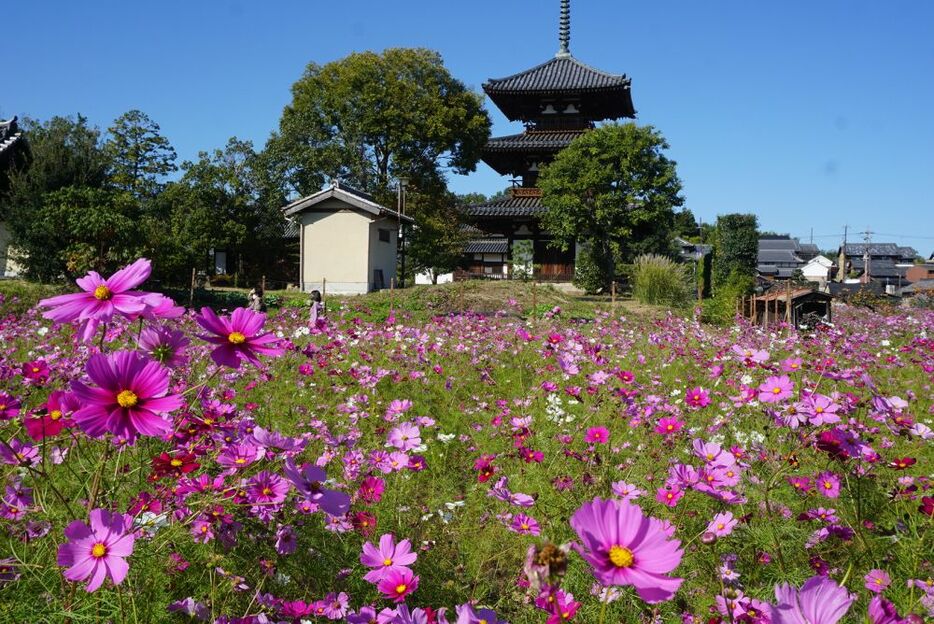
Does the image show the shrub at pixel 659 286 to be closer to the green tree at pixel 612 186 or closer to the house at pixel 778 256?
the green tree at pixel 612 186

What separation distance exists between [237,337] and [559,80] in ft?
82.4

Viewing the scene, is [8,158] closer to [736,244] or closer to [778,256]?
[736,244]

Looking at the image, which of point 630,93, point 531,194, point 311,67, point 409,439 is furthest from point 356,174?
point 409,439

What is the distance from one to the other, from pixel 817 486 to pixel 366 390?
8.28 feet

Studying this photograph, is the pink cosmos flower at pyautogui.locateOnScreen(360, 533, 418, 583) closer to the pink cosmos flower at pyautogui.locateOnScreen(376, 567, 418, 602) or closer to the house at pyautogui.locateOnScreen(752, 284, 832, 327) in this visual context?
the pink cosmos flower at pyautogui.locateOnScreen(376, 567, 418, 602)

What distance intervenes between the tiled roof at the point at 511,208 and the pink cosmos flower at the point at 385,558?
2174cm

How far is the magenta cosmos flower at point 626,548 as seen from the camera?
2.28 ft

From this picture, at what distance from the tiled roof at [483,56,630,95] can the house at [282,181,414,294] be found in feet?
23.5

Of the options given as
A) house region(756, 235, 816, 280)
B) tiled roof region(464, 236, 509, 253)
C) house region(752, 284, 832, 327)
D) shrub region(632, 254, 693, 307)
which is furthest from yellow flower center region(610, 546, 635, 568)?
house region(756, 235, 816, 280)

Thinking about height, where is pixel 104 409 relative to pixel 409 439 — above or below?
above

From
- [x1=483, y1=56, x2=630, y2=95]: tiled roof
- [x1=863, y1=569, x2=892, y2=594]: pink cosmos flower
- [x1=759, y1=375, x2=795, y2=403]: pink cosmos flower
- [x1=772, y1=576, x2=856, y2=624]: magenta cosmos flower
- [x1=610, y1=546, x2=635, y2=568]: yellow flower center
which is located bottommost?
[x1=863, y1=569, x2=892, y2=594]: pink cosmos flower

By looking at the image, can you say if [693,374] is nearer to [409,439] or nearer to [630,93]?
[409,439]

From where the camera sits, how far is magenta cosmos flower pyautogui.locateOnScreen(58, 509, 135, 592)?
897mm

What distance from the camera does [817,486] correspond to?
6.03 feet
